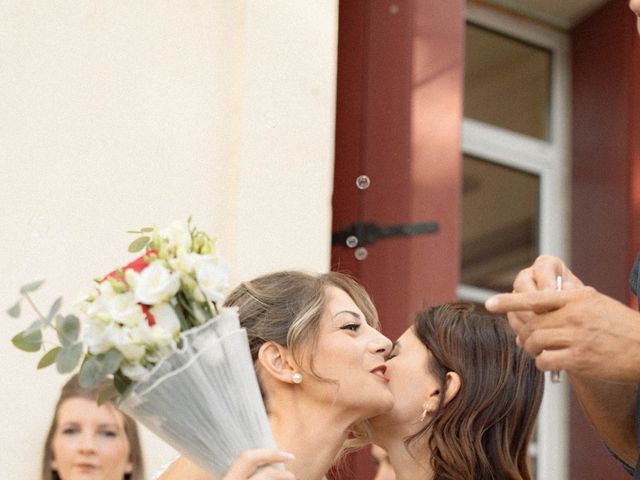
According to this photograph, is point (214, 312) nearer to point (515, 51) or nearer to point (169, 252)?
point (169, 252)

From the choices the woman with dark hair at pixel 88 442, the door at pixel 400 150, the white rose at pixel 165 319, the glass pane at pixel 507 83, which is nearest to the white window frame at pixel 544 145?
the glass pane at pixel 507 83

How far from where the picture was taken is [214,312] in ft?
8.27

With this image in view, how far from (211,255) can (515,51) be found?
4.36 m

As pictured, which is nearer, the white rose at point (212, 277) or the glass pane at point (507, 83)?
the white rose at point (212, 277)

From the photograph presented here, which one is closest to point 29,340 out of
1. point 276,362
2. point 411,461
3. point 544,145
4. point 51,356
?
point 51,356

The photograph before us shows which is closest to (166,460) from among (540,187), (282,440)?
(282,440)

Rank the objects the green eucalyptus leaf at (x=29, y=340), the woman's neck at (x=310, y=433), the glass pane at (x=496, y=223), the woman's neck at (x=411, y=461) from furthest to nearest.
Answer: the glass pane at (x=496, y=223) < the woman's neck at (x=411, y=461) < the woman's neck at (x=310, y=433) < the green eucalyptus leaf at (x=29, y=340)

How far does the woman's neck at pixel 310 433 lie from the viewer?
120 inches

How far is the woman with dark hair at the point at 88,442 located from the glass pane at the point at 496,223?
315 centimetres

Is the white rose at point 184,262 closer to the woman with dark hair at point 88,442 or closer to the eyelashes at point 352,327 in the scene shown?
the eyelashes at point 352,327

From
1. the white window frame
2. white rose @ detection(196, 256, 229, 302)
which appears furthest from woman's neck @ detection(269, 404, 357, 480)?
the white window frame

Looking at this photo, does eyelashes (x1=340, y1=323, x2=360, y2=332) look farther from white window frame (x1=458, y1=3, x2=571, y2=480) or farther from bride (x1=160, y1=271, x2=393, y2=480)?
white window frame (x1=458, y1=3, x2=571, y2=480)

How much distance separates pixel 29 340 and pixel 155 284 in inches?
10.1

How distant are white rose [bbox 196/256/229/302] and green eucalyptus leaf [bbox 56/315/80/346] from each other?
0.23m
